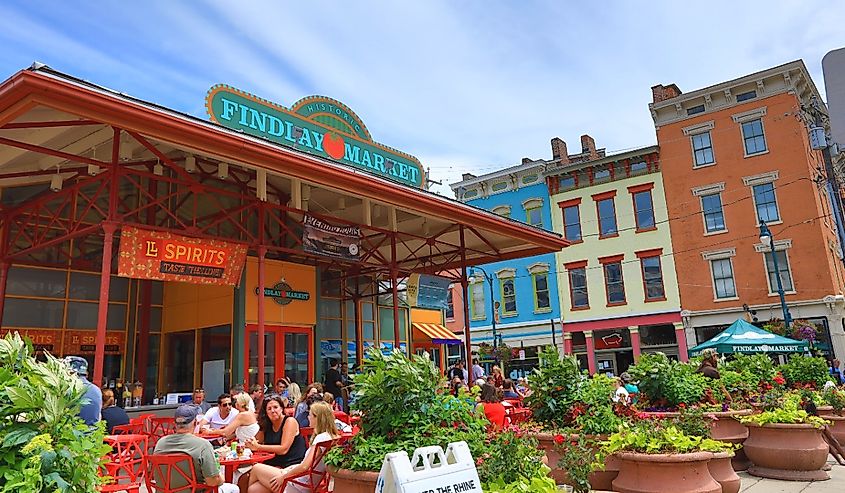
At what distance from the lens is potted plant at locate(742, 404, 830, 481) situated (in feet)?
26.4

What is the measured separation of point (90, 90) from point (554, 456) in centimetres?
752

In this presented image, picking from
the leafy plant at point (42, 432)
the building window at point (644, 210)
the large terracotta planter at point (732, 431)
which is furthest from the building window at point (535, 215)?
the leafy plant at point (42, 432)

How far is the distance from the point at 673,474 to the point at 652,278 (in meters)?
26.4

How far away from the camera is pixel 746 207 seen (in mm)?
28266

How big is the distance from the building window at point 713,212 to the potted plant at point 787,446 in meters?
22.6

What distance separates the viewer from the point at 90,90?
7.86m

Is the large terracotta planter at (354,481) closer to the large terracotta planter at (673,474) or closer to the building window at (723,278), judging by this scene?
the large terracotta planter at (673,474)

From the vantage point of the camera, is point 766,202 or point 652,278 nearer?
point 766,202

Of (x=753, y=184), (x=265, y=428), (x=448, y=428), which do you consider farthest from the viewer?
(x=753, y=184)

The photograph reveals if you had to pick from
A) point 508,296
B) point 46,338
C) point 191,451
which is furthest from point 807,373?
point 508,296

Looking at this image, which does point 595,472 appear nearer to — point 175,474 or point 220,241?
point 175,474

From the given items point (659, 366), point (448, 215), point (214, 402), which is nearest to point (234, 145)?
point (448, 215)

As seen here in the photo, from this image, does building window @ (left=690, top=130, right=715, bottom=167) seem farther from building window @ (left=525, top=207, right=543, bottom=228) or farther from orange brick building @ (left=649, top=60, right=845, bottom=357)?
building window @ (left=525, top=207, right=543, bottom=228)

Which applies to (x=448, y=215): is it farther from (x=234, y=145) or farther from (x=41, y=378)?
(x=41, y=378)
